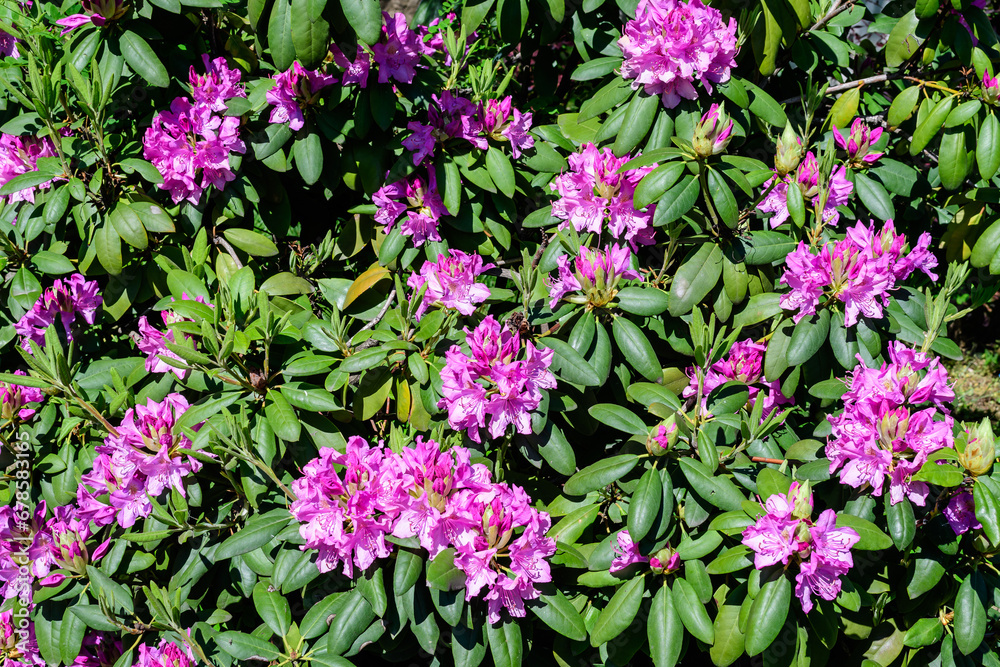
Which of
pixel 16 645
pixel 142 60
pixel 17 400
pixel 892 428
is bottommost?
pixel 16 645

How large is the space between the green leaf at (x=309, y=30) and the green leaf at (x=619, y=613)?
1.27m

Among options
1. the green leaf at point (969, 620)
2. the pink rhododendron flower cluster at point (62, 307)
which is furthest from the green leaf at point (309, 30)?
the green leaf at point (969, 620)

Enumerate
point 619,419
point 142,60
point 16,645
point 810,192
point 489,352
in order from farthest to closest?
point 16,645 < point 142,60 < point 810,192 < point 619,419 < point 489,352

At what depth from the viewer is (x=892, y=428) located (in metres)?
1.38

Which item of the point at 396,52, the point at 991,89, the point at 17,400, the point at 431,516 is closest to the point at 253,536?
the point at 431,516

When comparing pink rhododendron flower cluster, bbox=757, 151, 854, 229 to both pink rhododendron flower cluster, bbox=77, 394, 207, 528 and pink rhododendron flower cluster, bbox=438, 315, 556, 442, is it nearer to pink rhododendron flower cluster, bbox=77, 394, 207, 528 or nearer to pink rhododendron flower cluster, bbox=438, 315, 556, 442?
pink rhododendron flower cluster, bbox=438, 315, 556, 442

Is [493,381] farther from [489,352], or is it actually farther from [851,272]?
[851,272]

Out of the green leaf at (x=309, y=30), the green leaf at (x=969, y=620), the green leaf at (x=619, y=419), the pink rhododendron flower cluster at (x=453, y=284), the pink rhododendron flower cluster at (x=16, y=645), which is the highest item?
the green leaf at (x=309, y=30)

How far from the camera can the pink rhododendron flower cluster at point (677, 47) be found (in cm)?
155

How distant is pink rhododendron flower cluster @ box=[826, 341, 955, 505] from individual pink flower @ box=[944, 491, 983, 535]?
0.41ft

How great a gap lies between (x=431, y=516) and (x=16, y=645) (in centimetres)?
132

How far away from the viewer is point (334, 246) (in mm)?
2178

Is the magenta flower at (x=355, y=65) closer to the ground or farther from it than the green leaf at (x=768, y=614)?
farther from it

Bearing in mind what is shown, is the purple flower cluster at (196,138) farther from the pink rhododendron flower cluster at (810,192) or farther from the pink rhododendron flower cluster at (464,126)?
the pink rhododendron flower cluster at (810,192)
